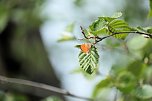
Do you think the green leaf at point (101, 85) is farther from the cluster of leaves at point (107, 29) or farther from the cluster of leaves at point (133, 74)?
the cluster of leaves at point (107, 29)

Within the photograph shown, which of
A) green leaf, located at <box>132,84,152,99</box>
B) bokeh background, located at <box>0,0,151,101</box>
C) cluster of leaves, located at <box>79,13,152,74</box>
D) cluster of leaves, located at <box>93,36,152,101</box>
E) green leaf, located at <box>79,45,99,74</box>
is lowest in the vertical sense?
bokeh background, located at <box>0,0,151,101</box>

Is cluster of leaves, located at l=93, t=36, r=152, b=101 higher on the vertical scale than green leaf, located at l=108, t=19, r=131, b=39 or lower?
lower

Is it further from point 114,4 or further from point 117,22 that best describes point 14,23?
point 117,22

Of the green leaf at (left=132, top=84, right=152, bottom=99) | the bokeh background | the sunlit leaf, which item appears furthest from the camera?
the bokeh background

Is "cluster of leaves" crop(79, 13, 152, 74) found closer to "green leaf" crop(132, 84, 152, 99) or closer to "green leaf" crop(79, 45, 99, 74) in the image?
"green leaf" crop(79, 45, 99, 74)

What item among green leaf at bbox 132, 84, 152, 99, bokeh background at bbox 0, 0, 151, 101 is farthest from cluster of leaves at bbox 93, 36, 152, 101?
bokeh background at bbox 0, 0, 151, 101

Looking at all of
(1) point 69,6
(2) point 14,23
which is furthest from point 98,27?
(1) point 69,6

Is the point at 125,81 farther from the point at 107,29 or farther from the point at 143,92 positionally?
the point at 107,29

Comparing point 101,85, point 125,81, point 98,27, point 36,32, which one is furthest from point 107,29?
point 36,32
